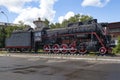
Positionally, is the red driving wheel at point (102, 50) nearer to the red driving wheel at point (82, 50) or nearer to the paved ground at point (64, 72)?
the red driving wheel at point (82, 50)

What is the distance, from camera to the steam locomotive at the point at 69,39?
27.1 meters

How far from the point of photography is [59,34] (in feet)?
106

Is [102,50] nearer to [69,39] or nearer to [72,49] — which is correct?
[72,49]

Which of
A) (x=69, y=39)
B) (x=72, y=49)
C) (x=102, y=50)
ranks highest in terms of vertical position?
(x=69, y=39)

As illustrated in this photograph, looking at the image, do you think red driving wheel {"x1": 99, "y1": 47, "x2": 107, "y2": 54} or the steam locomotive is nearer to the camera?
red driving wheel {"x1": 99, "y1": 47, "x2": 107, "y2": 54}

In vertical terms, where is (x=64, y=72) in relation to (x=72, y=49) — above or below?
below

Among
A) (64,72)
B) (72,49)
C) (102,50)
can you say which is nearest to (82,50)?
(72,49)

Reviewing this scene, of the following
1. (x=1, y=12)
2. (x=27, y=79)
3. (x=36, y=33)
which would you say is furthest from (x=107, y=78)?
(x=1, y=12)

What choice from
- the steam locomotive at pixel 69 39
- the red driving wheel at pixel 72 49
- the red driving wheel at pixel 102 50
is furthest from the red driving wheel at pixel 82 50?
the red driving wheel at pixel 102 50

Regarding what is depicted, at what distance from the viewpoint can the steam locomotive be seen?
27.1m

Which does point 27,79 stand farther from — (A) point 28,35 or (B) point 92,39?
(A) point 28,35

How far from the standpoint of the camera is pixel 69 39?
1225 inches

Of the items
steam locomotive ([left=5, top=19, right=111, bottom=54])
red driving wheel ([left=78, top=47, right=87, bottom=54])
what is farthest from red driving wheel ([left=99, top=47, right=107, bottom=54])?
red driving wheel ([left=78, top=47, right=87, bottom=54])

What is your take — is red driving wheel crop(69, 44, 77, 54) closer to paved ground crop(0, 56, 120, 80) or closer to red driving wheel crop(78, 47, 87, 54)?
red driving wheel crop(78, 47, 87, 54)
